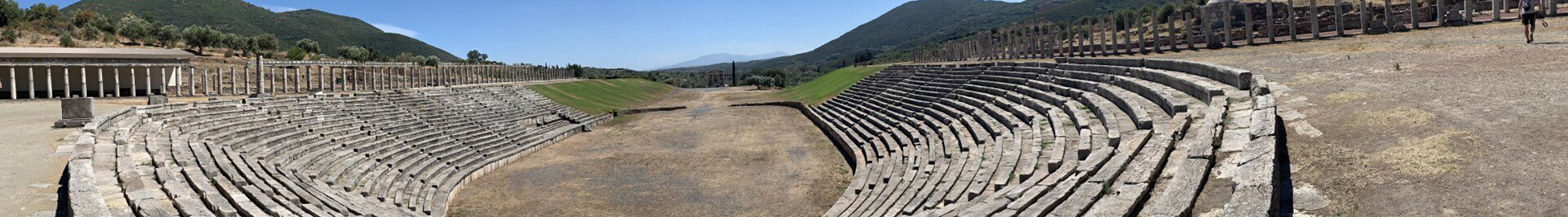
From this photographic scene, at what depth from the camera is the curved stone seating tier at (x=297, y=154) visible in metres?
12.1

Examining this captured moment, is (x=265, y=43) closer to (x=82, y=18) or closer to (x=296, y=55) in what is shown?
(x=296, y=55)

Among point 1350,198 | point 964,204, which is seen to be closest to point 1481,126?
point 1350,198

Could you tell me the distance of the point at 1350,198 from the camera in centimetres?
757

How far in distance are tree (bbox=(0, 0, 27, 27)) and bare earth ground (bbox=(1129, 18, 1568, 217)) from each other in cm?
7806

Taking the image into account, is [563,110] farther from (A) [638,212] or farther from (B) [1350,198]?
(B) [1350,198]

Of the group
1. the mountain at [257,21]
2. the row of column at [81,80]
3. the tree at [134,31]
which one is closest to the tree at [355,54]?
the tree at [134,31]

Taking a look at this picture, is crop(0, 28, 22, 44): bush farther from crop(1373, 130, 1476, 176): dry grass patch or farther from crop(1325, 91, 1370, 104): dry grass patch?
crop(1373, 130, 1476, 176): dry grass patch

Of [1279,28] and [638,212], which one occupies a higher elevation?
[1279,28]

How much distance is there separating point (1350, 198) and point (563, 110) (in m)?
37.7

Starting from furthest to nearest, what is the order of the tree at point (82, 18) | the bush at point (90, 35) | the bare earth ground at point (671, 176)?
A: the tree at point (82, 18) → the bush at point (90, 35) → the bare earth ground at point (671, 176)

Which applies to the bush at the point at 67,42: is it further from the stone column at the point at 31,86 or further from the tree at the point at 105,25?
the stone column at the point at 31,86

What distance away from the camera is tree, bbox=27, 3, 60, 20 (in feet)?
231

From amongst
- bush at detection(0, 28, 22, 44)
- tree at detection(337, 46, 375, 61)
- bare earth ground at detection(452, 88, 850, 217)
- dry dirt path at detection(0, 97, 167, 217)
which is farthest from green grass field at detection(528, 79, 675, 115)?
bush at detection(0, 28, 22, 44)

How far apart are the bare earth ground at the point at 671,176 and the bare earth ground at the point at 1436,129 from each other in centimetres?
937
